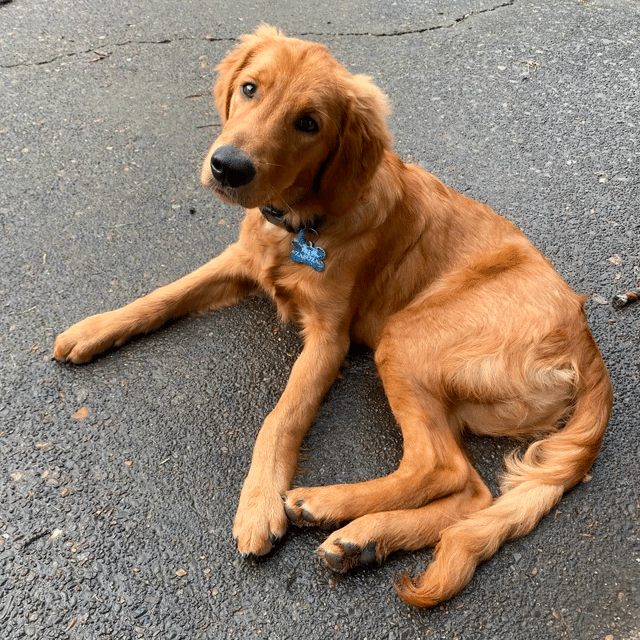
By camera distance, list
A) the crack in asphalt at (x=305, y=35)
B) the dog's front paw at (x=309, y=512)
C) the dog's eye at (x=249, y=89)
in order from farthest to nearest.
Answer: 1. the crack in asphalt at (x=305, y=35)
2. the dog's eye at (x=249, y=89)
3. the dog's front paw at (x=309, y=512)

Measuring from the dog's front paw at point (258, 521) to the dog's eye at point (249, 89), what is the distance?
156 centimetres

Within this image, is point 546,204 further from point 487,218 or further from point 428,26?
point 428,26

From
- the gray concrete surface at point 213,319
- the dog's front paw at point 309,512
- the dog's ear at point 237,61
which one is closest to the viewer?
the gray concrete surface at point 213,319

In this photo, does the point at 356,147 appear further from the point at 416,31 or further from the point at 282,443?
the point at 416,31

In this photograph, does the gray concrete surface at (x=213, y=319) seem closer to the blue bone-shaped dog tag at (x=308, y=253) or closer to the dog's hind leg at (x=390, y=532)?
the dog's hind leg at (x=390, y=532)

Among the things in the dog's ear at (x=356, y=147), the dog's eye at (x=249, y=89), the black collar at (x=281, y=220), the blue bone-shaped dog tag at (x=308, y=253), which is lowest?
the blue bone-shaped dog tag at (x=308, y=253)

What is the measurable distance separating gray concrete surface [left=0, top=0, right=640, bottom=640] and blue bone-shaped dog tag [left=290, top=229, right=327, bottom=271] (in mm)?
497

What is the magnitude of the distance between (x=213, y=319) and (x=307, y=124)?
119 cm

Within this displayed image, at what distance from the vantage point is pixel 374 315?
3.02 meters

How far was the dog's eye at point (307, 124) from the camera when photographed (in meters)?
2.43

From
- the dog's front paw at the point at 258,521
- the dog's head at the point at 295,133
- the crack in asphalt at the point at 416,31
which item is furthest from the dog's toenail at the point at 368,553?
the crack in asphalt at the point at 416,31

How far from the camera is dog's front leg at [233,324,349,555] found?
2.31 meters

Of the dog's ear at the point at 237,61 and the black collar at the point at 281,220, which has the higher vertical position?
the dog's ear at the point at 237,61

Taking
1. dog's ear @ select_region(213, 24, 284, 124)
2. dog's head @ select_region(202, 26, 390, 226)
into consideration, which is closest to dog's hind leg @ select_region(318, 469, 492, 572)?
dog's head @ select_region(202, 26, 390, 226)
